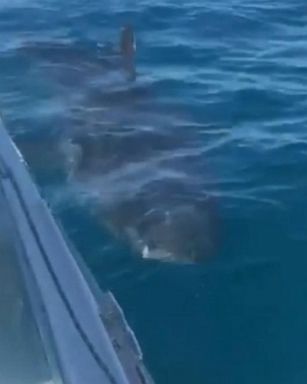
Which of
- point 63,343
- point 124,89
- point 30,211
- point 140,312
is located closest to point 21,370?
point 63,343

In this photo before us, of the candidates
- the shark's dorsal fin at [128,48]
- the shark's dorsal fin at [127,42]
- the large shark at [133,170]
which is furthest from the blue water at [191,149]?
the shark's dorsal fin at [127,42]

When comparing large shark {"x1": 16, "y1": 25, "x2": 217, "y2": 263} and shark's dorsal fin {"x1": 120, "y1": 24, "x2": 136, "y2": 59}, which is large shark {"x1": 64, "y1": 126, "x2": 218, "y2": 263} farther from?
shark's dorsal fin {"x1": 120, "y1": 24, "x2": 136, "y2": 59}

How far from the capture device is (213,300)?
667cm

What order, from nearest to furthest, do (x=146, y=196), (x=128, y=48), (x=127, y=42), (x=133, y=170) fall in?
(x=146, y=196) < (x=133, y=170) < (x=127, y=42) < (x=128, y=48)

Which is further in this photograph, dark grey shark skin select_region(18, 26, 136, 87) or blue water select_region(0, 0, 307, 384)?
dark grey shark skin select_region(18, 26, 136, 87)

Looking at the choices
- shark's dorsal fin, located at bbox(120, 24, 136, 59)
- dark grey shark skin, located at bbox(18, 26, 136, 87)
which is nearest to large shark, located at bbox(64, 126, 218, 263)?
shark's dorsal fin, located at bbox(120, 24, 136, 59)

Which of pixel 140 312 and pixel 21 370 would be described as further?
pixel 140 312

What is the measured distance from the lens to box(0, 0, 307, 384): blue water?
6367 millimetres

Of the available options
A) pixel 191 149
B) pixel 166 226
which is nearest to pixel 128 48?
pixel 191 149

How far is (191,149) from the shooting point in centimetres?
852

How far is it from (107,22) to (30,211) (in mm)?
8305

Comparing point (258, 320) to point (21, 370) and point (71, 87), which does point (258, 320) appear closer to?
point (21, 370)

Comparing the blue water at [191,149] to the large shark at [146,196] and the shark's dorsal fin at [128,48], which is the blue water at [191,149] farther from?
the shark's dorsal fin at [128,48]

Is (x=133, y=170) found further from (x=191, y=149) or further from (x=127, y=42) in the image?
(x=127, y=42)
